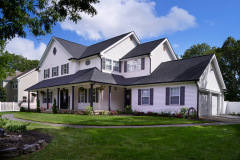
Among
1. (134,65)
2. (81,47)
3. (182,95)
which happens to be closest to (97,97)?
(134,65)

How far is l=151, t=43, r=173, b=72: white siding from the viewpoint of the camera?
2133 centimetres

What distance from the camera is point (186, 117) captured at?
15891mm

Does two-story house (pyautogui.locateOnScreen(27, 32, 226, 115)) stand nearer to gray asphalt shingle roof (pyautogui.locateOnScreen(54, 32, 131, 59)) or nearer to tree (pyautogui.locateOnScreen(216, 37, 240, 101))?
gray asphalt shingle roof (pyautogui.locateOnScreen(54, 32, 131, 59))

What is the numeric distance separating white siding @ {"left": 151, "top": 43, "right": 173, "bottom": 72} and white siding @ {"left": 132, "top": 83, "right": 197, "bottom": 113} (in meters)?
3.34

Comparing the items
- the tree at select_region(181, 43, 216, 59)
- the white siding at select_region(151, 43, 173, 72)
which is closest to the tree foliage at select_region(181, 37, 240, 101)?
the tree at select_region(181, 43, 216, 59)

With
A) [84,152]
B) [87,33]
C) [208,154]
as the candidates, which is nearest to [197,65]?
[87,33]

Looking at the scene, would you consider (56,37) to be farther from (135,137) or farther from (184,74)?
(135,137)

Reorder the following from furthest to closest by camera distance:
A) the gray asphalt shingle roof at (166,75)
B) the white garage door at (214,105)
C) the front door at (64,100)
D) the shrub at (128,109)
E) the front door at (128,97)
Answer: the front door at (64,100)
the front door at (128,97)
the shrub at (128,109)
the white garage door at (214,105)
the gray asphalt shingle roof at (166,75)

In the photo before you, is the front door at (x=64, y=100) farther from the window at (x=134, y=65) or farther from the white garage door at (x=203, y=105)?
the white garage door at (x=203, y=105)

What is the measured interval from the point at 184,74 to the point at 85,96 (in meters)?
10.7

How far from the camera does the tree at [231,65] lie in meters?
32.1

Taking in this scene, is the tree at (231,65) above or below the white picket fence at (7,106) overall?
above

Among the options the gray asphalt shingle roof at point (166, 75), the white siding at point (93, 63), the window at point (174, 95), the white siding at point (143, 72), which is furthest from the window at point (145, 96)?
the white siding at point (93, 63)

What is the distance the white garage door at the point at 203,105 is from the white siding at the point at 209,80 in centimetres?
80
